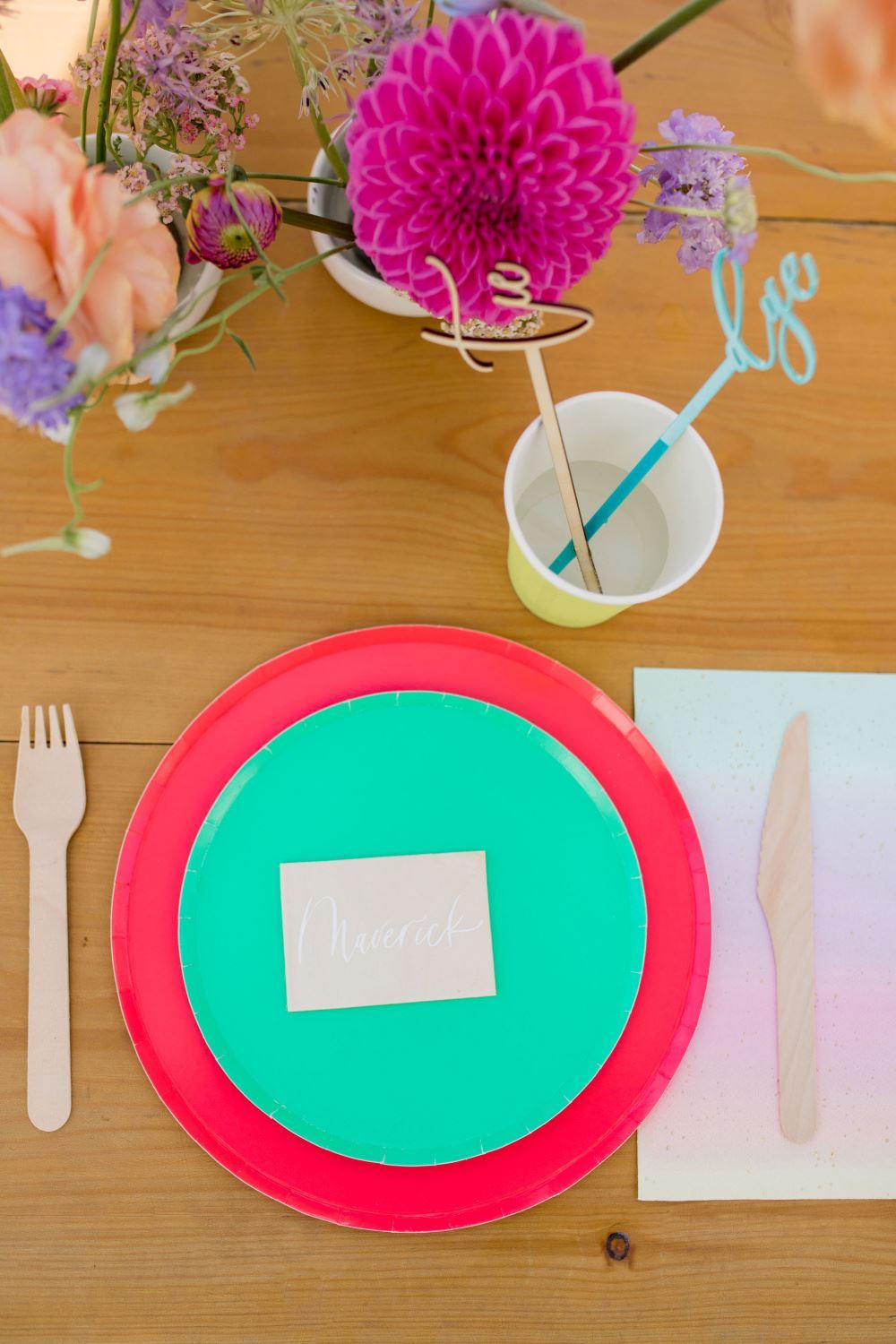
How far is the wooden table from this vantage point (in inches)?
21.5

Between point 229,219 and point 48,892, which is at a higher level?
point 229,219

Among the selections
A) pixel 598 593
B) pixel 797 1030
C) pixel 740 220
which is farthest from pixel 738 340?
pixel 797 1030

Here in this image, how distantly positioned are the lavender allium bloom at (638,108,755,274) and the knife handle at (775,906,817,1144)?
0.41m

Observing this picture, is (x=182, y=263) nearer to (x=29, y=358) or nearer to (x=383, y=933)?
(x=29, y=358)

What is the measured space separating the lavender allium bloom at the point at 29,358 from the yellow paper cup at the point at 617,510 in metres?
0.23

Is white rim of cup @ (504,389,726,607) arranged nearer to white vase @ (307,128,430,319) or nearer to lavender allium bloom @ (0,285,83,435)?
white vase @ (307,128,430,319)

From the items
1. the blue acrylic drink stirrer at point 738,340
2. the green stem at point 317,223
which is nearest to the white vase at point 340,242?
the green stem at point 317,223

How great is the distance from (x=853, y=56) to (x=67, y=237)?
0.85 ft

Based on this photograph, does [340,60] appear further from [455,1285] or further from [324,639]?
[455,1285]

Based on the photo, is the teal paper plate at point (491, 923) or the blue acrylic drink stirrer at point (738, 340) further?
the teal paper plate at point (491, 923)

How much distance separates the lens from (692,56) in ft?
2.12

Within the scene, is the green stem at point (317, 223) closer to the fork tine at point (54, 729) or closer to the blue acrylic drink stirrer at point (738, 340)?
the blue acrylic drink stirrer at point (738, 340)

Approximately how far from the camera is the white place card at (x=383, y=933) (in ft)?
1.79

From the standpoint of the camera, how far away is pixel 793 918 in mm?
587
